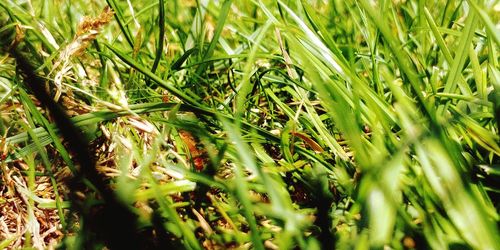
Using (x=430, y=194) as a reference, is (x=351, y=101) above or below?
above

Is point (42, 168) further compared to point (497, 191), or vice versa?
A: point (42, 168)

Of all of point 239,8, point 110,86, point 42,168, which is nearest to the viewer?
point 42,168

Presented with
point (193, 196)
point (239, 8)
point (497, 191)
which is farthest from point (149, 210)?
point (239, 8)

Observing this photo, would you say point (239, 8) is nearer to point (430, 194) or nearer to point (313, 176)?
point (313, 176)

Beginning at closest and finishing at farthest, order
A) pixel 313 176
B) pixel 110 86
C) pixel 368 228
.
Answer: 1. pixel 368 228
2. pixel 313 176
3. pixel 110 86

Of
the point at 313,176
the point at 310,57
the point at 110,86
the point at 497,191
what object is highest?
the point at 110,86

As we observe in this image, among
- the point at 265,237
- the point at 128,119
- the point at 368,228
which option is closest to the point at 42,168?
the point at 128,119
